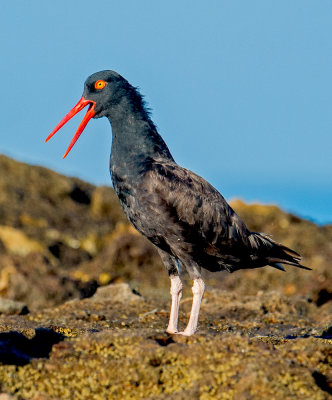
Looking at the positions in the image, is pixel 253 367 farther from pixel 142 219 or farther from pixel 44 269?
pixel 44 269

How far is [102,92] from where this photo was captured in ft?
30.8

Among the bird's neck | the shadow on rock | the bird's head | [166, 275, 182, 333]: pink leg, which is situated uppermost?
the bird's head

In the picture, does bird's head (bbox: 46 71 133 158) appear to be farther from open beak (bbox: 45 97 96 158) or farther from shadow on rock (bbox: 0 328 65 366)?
A: shadow on rock (bbox: 0 328 65 366)

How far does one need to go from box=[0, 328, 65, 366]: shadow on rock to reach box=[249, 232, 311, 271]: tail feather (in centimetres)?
333

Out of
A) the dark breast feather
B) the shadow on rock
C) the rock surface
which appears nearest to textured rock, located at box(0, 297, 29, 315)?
the rock surface

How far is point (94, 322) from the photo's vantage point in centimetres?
995

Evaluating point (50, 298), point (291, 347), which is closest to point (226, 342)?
point (291, 347)

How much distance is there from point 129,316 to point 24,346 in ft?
13.8

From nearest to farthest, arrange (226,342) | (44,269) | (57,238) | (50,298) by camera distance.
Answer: (226,342) < (50,298) < (44,269) < (57,238)

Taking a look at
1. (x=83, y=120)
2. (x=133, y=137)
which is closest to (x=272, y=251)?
(x=133, y=137)

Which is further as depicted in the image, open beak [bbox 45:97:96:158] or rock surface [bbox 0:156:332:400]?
open beak [bbox 45:97:96:158]

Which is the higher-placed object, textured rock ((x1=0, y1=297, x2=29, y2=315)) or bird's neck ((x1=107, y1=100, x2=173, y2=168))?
bird's neck ((x1=107, y1=100, x2=173, y2=168))

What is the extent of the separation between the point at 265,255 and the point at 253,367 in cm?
356

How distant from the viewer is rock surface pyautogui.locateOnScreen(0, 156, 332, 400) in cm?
606
